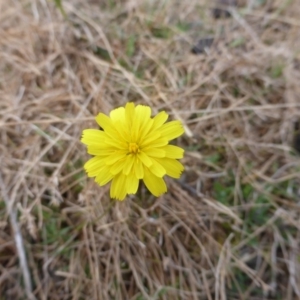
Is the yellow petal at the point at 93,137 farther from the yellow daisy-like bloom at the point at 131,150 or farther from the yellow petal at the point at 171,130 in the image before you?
the yellow petal at the point at 171,130

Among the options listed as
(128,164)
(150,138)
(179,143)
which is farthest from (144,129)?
(179,143)

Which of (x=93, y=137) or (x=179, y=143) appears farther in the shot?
(x=179, y=143)

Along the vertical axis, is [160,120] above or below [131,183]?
above

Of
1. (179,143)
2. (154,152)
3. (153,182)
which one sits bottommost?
(179,143)

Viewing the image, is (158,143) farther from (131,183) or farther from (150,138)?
(131,183)

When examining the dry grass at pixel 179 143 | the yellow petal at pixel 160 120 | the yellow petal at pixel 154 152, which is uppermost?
the yellow petal at pixel 160 120

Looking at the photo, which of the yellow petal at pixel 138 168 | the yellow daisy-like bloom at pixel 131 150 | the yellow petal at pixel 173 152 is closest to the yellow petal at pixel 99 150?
the yellow daisy-like bloom at pixel 131 150

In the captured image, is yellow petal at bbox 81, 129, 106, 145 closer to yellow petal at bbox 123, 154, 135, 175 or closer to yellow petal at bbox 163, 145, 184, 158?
yellow petal at bbox 123, 154, 135, 175
